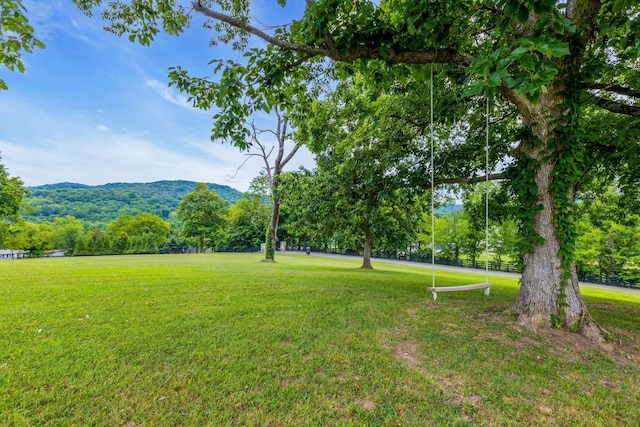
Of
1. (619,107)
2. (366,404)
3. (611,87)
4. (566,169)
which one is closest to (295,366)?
(366,404)

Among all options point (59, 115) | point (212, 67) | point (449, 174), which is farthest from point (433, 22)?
point (59, 115)

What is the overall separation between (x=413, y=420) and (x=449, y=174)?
18.7 ft

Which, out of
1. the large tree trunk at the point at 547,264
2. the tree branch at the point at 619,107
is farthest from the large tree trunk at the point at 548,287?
the tree branch at the point at 619,107

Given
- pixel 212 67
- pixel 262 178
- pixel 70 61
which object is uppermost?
pixel 70 61

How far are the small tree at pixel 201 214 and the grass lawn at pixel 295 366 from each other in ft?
107

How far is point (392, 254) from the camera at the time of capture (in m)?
32.2

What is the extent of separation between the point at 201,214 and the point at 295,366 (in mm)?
36549

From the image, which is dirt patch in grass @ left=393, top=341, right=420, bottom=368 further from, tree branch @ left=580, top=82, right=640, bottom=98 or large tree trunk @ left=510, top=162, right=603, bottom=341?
tree branch @ left=580, top=82, right=640, bottom=98

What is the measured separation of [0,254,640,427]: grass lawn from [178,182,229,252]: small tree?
32501 mm

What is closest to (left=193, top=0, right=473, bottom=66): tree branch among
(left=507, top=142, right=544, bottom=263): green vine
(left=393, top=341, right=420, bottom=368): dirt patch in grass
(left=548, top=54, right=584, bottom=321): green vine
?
(left=548, top=54, right=584, bottom=321): green vine

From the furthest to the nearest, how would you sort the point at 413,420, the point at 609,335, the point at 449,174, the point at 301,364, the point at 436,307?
the point at 449,174, the point at 436,307, the point at 609,335, the point at 301,364, the point at 413,420

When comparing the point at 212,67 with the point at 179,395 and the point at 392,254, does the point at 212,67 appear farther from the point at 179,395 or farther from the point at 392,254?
the point at 392,254

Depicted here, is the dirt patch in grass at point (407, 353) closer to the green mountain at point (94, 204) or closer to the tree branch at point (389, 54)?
the tree branch at point (389, 54)

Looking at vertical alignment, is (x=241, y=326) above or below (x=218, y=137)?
below
